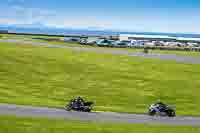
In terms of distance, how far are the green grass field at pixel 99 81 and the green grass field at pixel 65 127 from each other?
1393 cm

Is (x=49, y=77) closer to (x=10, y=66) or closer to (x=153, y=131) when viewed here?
(x=10, y=66)

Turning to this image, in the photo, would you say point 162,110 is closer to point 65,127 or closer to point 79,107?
point 79,107

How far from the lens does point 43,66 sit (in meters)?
74.1

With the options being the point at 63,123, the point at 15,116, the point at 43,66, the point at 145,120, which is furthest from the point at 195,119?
the point at 43,66

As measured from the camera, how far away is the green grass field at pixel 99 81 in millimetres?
53719

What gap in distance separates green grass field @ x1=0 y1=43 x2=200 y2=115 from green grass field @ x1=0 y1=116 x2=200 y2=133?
13.9 meters

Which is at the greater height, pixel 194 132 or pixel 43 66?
pixel 43 66

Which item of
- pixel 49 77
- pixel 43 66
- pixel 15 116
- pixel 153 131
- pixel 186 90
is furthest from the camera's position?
pixel 43 66

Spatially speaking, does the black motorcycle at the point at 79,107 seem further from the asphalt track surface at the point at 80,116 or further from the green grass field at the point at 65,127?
the green grass field at the point at 65,127

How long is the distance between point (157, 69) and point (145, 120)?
128ft

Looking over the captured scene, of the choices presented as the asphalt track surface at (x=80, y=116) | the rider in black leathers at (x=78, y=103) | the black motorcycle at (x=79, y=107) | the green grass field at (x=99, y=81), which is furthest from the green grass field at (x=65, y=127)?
the green grass field at (x=99, y=81)

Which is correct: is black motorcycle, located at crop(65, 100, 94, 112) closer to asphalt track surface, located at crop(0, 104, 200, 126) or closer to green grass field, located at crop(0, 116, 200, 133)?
asphalt track surface, located at crop(0, 104, 200, 126)

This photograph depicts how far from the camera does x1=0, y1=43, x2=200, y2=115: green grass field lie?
176 ft

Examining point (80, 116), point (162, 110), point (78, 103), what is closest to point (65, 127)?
point (80, 116)
